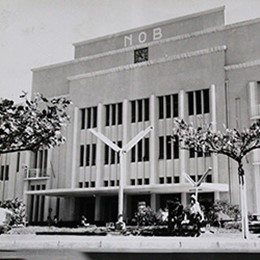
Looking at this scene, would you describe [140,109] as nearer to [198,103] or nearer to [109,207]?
[198,103]

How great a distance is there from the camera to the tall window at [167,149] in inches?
690

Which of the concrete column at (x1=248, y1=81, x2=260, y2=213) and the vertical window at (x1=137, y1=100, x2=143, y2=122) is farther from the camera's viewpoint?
the vertical window at (x1=137, y1=100, x2=143, y2=122)

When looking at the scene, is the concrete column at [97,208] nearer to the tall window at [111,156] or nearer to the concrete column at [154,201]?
the tall window at [111,156]

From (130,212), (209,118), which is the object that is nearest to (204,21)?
(209,118)

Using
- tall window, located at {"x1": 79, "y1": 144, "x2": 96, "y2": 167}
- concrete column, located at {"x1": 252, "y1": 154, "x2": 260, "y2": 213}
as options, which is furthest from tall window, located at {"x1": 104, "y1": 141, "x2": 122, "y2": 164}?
concrete column, located at {"x1": 252, "y1": 154, "x2": 260, "y2": 213}

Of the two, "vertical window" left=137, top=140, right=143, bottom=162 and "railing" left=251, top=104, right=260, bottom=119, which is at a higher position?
"railing" left=251, top=104, right=260, bottom=119

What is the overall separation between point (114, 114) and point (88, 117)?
134 centimetres

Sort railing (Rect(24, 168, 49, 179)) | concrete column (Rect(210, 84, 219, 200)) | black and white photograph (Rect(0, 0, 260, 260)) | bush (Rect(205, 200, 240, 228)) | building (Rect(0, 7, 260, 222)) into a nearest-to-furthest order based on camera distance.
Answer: black and white photograph (Rect(0, 0, 260, 260))
bush (Rect(205, 200, 240, 228))
concrete column (Rect(210, 84, 219, 200))
building (Rect(0, 7, 260, 222))
railing (Rect(24, 168, 49, 179))

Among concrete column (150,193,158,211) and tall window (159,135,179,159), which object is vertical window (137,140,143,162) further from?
concrete column (150,193,158,211)

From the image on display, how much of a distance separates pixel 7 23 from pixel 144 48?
14.5 metres

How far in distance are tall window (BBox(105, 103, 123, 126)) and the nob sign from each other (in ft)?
8.48

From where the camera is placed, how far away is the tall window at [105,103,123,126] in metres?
19.2

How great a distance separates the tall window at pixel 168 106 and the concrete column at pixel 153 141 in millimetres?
311

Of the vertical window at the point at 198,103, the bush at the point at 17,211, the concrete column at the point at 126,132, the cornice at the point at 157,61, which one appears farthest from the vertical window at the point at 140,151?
the bush at the point at 17,211
